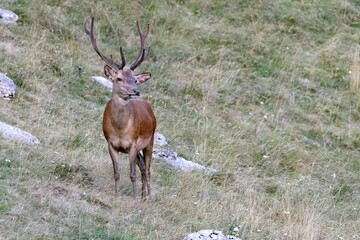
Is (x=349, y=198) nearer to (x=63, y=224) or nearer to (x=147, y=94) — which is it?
→ (x=147, y=94)

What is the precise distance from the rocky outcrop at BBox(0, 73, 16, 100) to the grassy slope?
0.56 ft

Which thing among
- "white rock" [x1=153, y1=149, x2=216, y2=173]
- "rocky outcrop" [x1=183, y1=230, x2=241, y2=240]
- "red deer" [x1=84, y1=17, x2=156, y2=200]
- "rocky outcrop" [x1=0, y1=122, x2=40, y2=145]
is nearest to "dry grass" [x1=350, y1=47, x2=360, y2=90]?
"white rock" [x1=153, y1=149, x2=216, y2=173]

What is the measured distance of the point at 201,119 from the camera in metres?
12.0

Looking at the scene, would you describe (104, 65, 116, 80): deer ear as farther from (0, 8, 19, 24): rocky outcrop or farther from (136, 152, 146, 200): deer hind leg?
(0, 8, 19, 24): rocky outcrop

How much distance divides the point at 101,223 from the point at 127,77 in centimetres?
162

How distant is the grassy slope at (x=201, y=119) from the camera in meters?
8.16

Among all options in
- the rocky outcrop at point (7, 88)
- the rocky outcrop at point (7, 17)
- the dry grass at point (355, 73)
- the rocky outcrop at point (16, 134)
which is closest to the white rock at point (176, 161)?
the rocky outcrop at point (16, 134)

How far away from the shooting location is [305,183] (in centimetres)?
1041

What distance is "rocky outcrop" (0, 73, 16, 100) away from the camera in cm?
1061

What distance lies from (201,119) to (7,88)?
2637 millimetres

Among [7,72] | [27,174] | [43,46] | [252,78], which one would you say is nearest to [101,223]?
[27,174]

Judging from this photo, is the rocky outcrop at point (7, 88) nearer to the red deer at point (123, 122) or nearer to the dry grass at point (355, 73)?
the red deer at point (123, 122)

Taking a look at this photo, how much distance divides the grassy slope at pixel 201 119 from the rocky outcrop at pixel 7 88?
0.17 meters

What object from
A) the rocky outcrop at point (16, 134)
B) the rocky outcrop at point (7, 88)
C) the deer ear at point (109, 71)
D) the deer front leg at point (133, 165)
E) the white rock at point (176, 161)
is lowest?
the white rock at point (176, 161)
